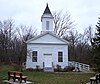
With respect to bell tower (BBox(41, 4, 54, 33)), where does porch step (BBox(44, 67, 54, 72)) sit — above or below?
below

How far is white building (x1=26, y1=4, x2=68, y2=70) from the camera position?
39.5 metres

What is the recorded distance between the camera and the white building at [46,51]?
3953 centimetres

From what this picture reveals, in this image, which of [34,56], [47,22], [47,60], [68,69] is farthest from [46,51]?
[47,22]

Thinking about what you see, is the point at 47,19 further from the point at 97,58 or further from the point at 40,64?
the point at 97,58

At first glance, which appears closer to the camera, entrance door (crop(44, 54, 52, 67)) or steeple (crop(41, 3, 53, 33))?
entrance door (crop(44, 54, 52, 67))

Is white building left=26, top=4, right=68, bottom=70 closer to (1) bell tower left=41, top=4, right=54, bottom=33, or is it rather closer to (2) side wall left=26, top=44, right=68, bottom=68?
(2) side wall left=26, top=44, right=68, bottom=68

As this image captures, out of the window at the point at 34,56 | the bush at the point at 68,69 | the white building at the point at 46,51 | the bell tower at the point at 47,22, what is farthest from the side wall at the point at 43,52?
the bell tower at the point at 47,22

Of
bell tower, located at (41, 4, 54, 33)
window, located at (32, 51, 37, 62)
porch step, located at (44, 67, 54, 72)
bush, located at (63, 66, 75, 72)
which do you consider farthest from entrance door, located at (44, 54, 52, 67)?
bell tower, located at (41, 4, 54, 33)

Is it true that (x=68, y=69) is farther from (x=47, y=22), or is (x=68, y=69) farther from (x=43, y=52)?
(x=47, y=22)

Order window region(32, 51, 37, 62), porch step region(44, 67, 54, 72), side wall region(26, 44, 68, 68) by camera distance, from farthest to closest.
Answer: window region(32, 51, 37, 62)
side wall region(26, 44, 68, 68)
porch step region(44, 67, 54, 72)

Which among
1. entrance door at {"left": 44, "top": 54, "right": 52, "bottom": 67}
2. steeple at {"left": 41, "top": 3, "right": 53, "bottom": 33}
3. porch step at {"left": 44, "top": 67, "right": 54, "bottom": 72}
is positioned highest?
steeple at {"left": 41, "top": 3, "right": 53, "bottom": 33}

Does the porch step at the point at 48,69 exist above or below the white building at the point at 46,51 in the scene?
below

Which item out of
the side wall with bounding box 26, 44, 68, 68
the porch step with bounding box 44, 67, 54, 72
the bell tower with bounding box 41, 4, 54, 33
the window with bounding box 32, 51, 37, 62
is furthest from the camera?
the bell tower with bounding box 41, 4, 54, 33

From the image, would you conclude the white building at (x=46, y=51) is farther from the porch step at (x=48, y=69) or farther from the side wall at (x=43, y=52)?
the porch step at (x=48, y=69)
